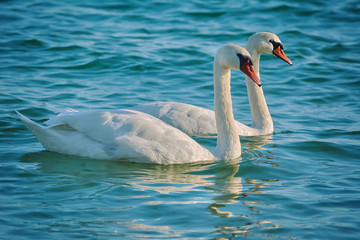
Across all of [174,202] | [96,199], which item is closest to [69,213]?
[96,199]

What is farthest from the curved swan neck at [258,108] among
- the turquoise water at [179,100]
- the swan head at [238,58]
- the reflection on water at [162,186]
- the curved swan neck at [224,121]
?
the swan head at [238,58]

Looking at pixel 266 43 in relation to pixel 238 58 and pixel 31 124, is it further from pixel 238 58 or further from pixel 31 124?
pixel 31 124

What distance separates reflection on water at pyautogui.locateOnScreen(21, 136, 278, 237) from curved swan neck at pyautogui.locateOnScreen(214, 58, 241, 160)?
15 centimetres

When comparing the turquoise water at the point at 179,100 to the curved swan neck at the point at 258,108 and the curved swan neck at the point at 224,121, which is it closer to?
the curved swan neck at the point at 224,121

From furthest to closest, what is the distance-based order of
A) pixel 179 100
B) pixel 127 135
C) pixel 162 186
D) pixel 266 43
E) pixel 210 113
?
pixel 179 100 < pixel 266 43 < pixel 210 113 < pixel 127 135 < pixel 162 186

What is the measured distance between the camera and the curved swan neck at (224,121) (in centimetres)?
Result: 764

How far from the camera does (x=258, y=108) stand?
9625mm

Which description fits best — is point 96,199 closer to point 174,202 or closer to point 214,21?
point 174,202

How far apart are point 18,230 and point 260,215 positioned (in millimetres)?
2425

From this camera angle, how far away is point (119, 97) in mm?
10711

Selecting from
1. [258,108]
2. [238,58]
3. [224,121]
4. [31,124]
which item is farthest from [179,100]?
[31,124]

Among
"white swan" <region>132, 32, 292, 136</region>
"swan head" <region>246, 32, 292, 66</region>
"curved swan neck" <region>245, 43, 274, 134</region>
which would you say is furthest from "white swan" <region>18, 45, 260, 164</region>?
"swan head" <region>246, 32, 292, 66</region>

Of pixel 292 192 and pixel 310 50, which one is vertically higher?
pixel 310 50

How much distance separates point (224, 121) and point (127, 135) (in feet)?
4.51
